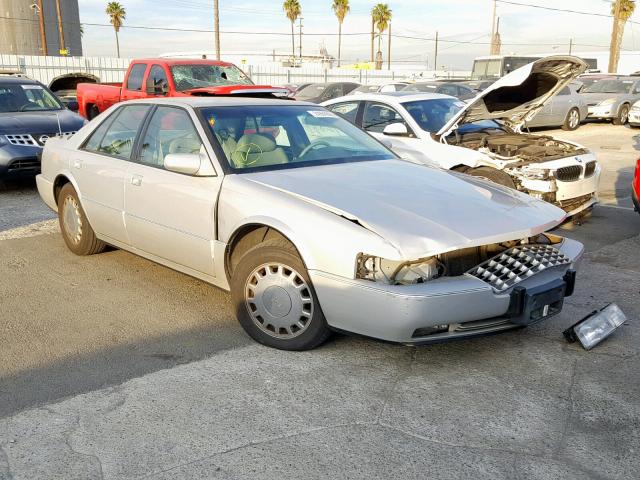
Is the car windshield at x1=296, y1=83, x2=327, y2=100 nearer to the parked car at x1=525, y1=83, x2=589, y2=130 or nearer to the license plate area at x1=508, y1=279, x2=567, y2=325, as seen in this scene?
the parked car at x1=525, y1=83, x2=589, y2=130

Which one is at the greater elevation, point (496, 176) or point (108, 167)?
point (108, 167)

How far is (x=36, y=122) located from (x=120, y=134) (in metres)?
4.86

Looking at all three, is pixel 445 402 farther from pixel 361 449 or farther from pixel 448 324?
pixel 361 449

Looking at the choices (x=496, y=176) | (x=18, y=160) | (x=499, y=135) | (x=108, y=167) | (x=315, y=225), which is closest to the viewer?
(x=315, y=225)

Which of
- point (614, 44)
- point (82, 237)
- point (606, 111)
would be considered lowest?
point (606, 111)

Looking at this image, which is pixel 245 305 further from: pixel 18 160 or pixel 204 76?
pixel 204 76

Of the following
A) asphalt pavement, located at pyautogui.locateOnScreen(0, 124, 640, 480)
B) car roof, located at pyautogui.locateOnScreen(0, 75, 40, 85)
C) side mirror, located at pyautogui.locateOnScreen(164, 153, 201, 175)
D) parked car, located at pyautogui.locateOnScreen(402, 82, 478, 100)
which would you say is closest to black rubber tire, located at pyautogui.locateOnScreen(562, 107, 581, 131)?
parked car, located at pyautogui.locateOnScreen(402, 82, 478, 100)

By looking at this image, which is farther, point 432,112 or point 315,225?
point 432,112

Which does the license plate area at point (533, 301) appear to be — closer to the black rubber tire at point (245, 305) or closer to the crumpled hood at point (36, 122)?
the black rubber tire at point (245, 305)

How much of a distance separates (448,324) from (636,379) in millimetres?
1108

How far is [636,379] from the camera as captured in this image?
3623 millimetres

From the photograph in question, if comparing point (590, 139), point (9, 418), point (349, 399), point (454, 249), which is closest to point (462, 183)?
point (454, 249)

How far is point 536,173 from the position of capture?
7059mm

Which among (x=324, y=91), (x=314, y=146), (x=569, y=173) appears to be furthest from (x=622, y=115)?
(x=314, y=146)
